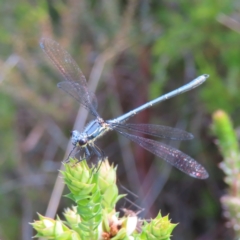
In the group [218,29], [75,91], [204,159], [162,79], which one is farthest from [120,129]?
[218,29]

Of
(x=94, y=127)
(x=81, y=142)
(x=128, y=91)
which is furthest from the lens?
(x=128, y=91)

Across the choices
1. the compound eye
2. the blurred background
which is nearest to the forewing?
the compound eye

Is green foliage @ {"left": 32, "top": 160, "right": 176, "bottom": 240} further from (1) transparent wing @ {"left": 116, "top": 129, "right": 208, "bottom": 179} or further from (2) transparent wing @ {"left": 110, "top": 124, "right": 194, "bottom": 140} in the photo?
(2) transparent wing @ {"left": 110, "top": 124, "right": 194, "bottom": 140}

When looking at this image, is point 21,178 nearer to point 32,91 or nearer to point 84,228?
point 32,91

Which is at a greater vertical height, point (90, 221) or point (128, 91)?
point (128, 91)

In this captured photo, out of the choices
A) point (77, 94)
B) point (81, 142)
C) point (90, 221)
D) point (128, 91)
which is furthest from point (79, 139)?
point (128, 91)

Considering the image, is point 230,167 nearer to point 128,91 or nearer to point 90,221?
point 90,221
